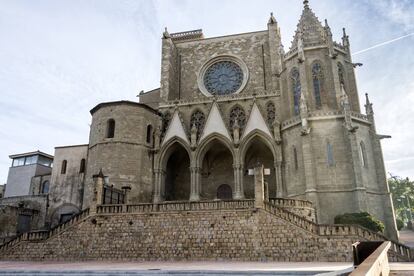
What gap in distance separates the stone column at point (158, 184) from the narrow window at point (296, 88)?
11.2m

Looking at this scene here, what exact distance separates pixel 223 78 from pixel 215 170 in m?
9.27

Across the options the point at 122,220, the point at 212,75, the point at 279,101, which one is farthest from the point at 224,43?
the point at 122,220

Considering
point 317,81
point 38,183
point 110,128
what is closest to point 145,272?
point 110,128

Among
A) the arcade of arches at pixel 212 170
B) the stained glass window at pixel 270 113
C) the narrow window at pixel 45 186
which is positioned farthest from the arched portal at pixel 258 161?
the narrow window at pixel 45 186

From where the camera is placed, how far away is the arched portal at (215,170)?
92.2 feet

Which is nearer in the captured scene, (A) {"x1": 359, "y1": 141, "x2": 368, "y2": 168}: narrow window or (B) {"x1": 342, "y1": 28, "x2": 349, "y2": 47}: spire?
(A) {"x1": 359, "y1": 141, "x2": 368, "y2": 168}: narrow window

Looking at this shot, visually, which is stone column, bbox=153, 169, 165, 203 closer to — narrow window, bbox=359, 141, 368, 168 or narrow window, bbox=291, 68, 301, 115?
narrow window, bbox=291, 68, 301, 115

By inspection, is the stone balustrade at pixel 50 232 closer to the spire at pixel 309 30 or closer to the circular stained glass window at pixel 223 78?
the circular stained glass window at pixel 223 78

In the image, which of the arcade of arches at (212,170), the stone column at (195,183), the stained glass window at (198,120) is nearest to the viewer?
the stone column at (195,183)

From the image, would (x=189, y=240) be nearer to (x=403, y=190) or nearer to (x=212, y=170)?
(x=212, y=170)

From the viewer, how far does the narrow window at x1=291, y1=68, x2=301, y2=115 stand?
85.4 ft

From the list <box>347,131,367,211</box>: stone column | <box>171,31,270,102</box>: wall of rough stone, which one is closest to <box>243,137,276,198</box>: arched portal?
<box>171,31,270,102</box>: wall of rough stone

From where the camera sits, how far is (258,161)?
27.9 metres

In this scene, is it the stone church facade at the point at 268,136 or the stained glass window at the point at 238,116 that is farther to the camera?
the stained glass window at the point at 238,116
